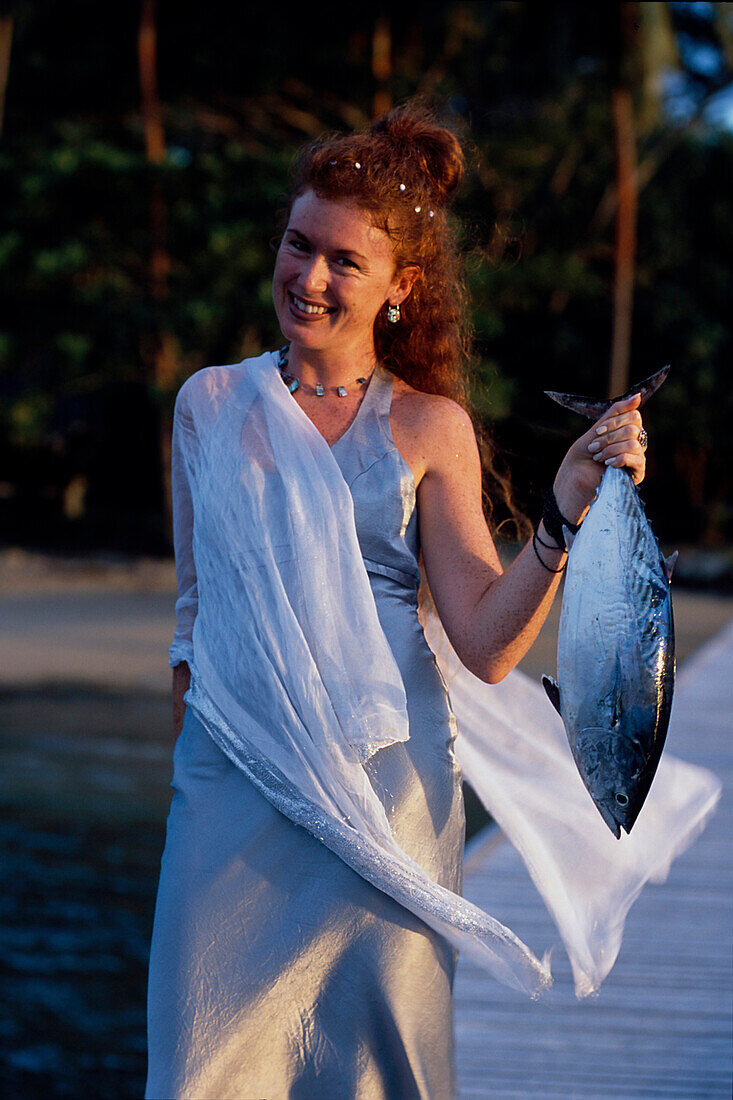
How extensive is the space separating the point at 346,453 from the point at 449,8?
77.5 feet

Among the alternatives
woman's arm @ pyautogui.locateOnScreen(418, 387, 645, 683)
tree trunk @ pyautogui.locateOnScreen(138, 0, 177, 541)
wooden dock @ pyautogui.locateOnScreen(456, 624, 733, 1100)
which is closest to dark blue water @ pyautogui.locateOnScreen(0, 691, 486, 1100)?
wooden dock @ pyautogui.locateOnScreen(456, 624, 733, 1100)

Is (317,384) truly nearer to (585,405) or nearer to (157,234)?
(585,405)

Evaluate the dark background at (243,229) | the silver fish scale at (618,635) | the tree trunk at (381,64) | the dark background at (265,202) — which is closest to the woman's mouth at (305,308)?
the silver fish scale at (618,635)

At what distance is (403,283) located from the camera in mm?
2137

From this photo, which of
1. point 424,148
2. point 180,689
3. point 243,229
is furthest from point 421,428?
point 243,229

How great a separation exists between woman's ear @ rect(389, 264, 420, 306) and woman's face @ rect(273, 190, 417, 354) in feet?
0.13

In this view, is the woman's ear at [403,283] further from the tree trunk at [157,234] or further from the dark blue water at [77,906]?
the tree trunk at [157,234]

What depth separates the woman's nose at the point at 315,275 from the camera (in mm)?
1995

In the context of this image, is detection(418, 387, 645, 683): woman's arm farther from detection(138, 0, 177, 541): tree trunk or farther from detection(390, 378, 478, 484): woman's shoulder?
detection(138, 0, 177, 541): tree trunk

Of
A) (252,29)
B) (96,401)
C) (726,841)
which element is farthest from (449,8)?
(726,841)

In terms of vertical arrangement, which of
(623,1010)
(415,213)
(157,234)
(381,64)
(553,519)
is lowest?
(623,1010)

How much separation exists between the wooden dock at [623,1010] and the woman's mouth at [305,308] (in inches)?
67.5

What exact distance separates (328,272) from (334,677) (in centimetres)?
59

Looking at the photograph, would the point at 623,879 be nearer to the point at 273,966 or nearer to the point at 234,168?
the point at 273,966
